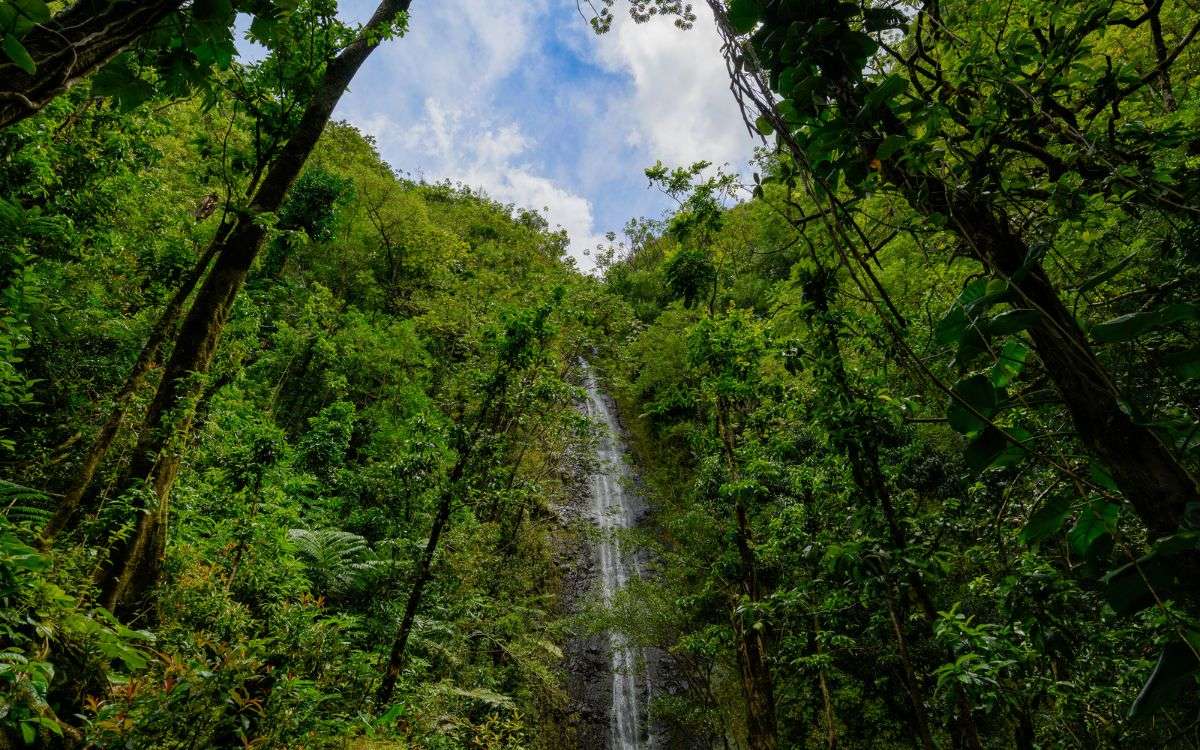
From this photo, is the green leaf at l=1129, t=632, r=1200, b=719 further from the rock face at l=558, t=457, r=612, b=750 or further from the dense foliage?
the rock face at l=558, t=457, r=612, b=750

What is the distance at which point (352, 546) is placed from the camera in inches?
338

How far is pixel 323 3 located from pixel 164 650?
13.8 feet

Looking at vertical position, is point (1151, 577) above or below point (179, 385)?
below

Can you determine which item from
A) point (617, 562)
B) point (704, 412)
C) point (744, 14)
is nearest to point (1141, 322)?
point (744, 14)

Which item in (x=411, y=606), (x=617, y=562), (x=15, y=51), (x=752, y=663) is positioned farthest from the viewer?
(x=617, y=562)

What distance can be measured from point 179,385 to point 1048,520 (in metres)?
3.95

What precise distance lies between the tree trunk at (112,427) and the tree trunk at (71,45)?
2849 millimetres

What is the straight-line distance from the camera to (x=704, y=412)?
9.34m

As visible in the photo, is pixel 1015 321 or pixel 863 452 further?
pixel 863 452

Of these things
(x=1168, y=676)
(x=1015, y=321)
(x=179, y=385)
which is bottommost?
(x=1168, y=676)

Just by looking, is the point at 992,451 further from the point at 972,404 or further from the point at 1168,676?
the point at 1168,676

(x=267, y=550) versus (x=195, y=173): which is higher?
(x=195, y=173)

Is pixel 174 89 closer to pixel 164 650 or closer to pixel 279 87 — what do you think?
pixel 279 87

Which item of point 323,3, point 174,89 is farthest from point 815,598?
point 323,3
